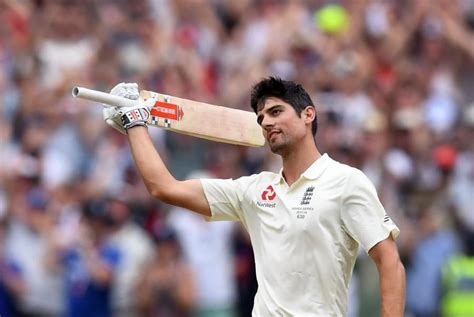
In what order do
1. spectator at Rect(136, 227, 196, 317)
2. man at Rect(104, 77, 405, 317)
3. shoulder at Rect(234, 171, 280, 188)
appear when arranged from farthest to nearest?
spectator at Rect(136, 227, 196, 317), shoulder at Rect(234, 171, 280, 188), man at Rect(104, 77, 405, 317)

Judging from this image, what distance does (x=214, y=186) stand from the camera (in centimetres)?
695

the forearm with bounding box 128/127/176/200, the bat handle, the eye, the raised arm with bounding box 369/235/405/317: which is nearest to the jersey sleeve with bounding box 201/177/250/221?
the forearm with bounding box 128/127/176/200

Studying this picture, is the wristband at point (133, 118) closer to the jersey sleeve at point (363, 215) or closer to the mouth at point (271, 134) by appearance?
the mouth at point (271, 134)

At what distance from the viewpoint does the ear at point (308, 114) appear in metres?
6.69

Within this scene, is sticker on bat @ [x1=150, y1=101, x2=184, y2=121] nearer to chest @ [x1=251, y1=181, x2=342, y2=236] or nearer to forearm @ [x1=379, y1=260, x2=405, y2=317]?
chest @ [x1=251, y1=181, x2=342, y2=236]

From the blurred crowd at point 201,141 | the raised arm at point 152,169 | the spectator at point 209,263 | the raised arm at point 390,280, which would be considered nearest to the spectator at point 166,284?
the blurred crowd at point 201,141

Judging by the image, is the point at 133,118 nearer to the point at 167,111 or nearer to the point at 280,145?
the point at 167,111

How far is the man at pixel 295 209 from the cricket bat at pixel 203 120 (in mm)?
186

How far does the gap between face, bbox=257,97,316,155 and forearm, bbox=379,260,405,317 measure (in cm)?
84

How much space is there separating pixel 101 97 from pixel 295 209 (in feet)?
3.76

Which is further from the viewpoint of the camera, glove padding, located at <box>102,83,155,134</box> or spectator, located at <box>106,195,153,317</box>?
spectator, located at <box>106,195,153,317</box>

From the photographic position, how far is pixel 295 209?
6523 mm

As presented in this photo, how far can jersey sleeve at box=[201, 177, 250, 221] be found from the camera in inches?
273

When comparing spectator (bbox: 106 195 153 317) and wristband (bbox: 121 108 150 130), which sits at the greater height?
spectator (bbox: 106 195 153 317)
